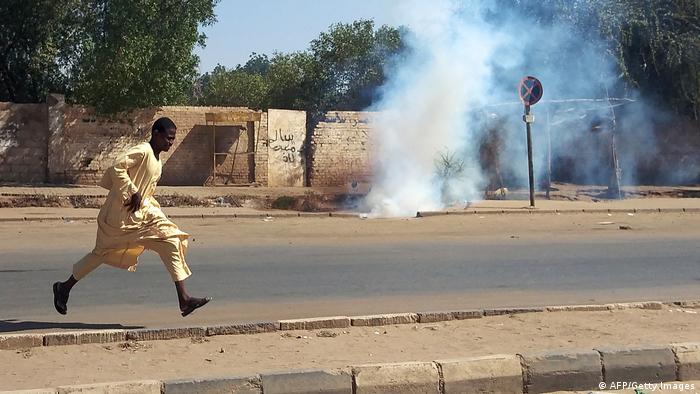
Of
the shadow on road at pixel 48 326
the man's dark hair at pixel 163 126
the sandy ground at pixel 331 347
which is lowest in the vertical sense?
the sandy ground at pixel 331 347

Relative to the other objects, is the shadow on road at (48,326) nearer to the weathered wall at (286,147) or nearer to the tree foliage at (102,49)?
the tree foliage at (102,49)

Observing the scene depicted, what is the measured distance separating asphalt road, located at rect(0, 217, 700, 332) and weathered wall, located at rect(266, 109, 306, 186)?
434 inches

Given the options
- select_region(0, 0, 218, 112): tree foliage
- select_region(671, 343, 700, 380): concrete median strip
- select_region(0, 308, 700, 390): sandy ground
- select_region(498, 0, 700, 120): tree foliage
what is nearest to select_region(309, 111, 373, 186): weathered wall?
select_region(0, 0, 218, 112): tree foliage

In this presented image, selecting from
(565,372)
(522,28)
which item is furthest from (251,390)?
(522,28)

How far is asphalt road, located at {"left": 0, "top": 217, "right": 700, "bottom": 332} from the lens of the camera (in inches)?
297

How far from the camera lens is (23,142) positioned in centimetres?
2191

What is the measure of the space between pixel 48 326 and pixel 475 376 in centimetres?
359

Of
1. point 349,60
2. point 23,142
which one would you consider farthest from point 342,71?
point 23,142

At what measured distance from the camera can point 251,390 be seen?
16.1 feet

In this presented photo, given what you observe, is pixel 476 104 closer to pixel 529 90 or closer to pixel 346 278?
pixel 529 90

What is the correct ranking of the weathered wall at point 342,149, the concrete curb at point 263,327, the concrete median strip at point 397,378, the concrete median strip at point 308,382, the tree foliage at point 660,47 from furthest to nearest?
the weathered wall at point 342,149
the tree foliage at point 660,47
the concrete curb at point 263,327
the concrete median strip at point 397,378
the concrete median strip at point 308,382

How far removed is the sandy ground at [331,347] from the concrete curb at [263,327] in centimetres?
8

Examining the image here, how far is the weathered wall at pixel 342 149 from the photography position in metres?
24.7

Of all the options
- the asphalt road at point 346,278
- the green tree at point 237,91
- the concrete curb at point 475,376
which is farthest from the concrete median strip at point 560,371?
the green tree at point 237,91
